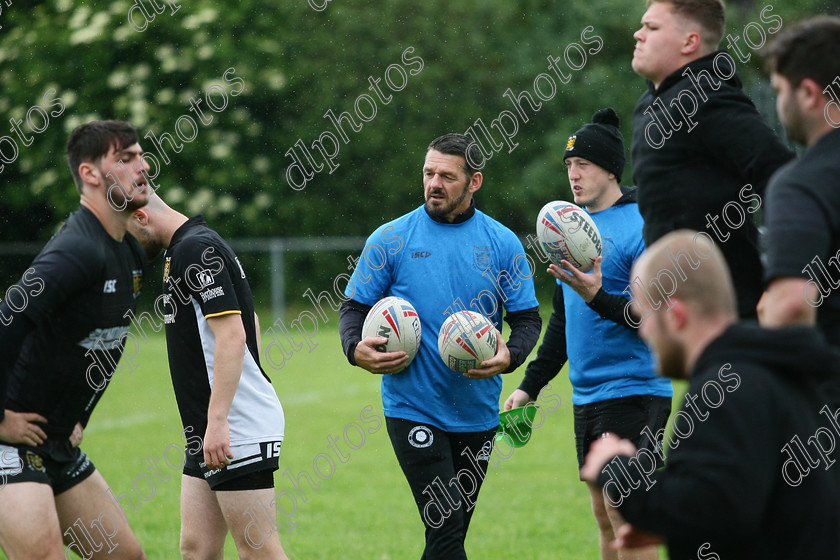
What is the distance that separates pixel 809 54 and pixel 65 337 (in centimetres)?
306

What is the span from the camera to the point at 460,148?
5.43 m

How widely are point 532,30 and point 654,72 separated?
24.7 meters

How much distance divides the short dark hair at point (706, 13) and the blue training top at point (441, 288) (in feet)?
6.22

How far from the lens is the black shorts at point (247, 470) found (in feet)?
14.3

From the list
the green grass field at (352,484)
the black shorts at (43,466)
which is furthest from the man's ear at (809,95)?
the green grass field at (352,484)

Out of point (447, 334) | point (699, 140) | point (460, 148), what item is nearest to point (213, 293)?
point (447, 334)

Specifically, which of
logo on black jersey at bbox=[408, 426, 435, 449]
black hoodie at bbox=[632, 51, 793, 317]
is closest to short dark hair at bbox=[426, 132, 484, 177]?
logo on black jersey at bbox=[408, 426, 435, 449]

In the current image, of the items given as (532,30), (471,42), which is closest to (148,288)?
(471,42)

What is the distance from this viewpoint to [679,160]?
12.5 feet

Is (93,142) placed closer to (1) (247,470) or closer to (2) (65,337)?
(2) (65,337)

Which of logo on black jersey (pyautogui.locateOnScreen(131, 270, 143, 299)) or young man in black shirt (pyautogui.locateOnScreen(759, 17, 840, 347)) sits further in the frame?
logo on black jersey (pyautogui.locateOnScreen(131, 270, 143, 299))

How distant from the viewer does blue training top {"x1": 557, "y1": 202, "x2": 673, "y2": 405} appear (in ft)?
17.3

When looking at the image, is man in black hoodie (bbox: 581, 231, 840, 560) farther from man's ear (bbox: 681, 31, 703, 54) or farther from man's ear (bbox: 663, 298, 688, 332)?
man's ear (bbox: 681, 31, 703, 54)

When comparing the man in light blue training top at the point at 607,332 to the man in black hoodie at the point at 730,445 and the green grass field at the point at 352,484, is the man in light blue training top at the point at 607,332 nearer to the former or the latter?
the green grass field at the point at 352,484
